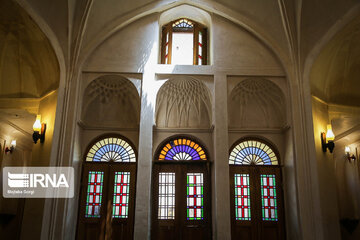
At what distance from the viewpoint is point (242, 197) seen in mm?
10383

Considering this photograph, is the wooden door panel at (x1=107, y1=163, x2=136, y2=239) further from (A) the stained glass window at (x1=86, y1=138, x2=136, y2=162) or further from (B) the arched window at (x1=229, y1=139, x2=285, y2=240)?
(B) the arched window at (x1=229, y1=139, x2=285, y2=240)

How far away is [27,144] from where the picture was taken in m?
12.3

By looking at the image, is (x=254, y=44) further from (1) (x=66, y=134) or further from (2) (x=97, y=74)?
(1) (x=66, y=134)

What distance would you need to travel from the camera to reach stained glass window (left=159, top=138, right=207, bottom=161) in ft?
35.8

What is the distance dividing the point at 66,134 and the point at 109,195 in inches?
88.4

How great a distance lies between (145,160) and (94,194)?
2179mm

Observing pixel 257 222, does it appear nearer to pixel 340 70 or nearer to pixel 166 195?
pixel 166 195

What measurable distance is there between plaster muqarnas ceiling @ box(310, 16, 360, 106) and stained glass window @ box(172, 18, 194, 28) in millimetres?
4217

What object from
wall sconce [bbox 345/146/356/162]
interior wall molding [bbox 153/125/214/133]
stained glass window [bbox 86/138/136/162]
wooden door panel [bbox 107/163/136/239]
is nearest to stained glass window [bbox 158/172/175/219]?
wooden door panel [bbox 107/163/136/239]

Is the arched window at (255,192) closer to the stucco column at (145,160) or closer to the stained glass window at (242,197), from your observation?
the stained glass window at (242,197)

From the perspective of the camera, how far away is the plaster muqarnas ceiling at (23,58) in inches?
366

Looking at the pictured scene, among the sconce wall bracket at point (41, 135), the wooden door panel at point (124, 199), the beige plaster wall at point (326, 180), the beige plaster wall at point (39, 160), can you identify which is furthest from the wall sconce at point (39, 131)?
the beige plaster wall at point (326, 180)

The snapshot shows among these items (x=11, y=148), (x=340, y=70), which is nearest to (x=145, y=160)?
(x=11, y=148)

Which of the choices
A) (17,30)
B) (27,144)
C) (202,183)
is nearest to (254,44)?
(202,183)
